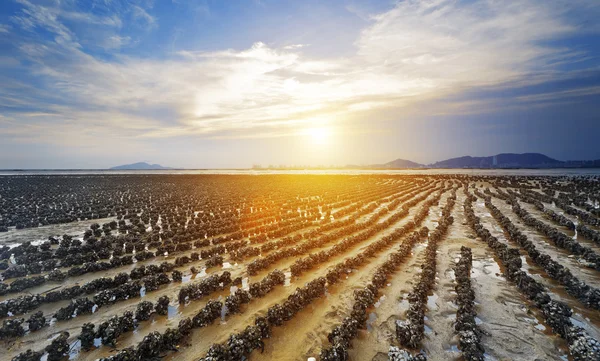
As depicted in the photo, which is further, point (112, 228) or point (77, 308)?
point (112, 228)

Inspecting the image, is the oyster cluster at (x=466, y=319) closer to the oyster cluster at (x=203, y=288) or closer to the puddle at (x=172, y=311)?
the oyster cluster at (x=203, y=288)

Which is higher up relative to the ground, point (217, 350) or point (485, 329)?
point (217, 350)

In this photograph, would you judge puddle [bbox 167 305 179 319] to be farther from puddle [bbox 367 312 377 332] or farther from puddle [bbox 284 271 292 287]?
puddle [bbox 367 312 377 332]

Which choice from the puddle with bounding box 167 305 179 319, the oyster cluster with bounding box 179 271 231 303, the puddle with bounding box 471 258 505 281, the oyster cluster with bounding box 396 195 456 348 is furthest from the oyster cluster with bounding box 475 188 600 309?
the puddle with bounding box 167 305 179 319

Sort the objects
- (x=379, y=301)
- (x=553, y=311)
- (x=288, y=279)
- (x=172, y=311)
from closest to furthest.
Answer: (x=553, y=311) → (x=172, y=311) → (x=379, y=301) → (x=288, y=279)

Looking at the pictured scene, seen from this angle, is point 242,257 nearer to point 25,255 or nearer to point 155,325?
point 155,325

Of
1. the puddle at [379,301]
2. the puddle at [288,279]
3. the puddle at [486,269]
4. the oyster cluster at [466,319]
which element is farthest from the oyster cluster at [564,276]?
the puddle at [288,279]

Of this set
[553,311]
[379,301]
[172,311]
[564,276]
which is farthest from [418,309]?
[172,311]

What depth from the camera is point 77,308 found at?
34.9 feet

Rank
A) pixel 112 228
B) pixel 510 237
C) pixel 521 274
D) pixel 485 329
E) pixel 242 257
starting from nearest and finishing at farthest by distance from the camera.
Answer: pixel 485 329
pixel 521 274
pixel 242 257
pixel 510 237
pixel 112 228

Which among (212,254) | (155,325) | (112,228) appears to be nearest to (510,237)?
(212,254)

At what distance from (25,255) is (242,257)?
47.1ft

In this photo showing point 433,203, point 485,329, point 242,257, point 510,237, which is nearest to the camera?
point 485,329

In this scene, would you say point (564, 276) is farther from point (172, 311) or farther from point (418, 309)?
point (172, 311)
